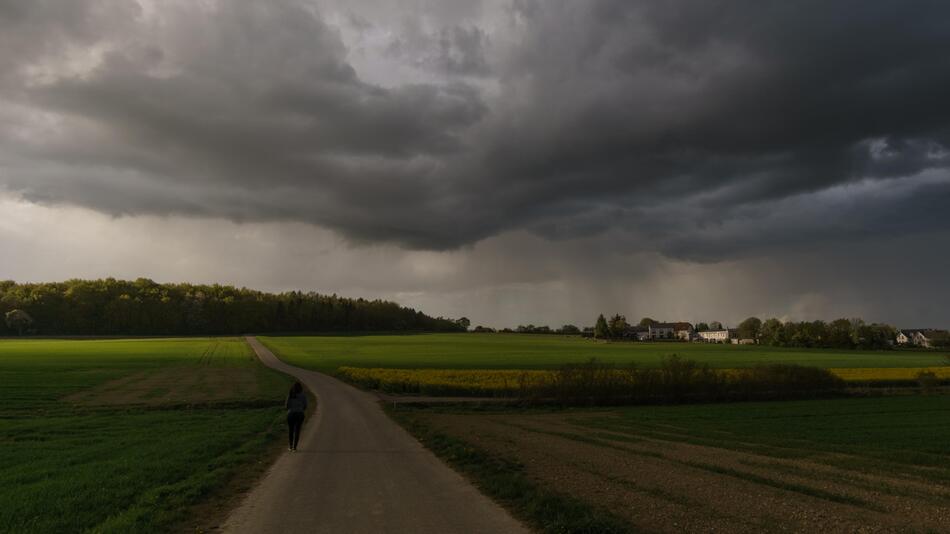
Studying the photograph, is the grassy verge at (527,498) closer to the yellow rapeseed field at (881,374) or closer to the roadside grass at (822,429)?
the roadside grass at (822,429)

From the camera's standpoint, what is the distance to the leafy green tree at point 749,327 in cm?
18012

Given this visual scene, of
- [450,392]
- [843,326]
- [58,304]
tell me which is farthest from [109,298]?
[843,326]

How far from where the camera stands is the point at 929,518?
10.7m

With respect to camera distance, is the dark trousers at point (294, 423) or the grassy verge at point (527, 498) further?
the dark trousers at point (294, 423)

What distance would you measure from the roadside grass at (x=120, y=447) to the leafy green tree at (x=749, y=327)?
560ft

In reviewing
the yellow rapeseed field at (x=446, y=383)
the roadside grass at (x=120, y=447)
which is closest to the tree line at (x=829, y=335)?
the yellow rapeseed field at (x=446, y=383)

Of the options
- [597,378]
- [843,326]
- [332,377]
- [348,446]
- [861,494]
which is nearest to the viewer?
[861,494]

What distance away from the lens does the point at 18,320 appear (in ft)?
524

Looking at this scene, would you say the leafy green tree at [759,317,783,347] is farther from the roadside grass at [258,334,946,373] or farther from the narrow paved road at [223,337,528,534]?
the narrow paved road at [223,337,528,534]

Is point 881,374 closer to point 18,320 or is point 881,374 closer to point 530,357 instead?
point 530,357

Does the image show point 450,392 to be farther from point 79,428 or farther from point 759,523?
point 759,523

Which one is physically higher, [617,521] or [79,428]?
[617,521]

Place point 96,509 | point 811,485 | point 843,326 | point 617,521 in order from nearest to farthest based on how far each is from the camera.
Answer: point 617,521
point 96,509
point 811,485
point 843,326

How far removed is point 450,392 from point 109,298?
17999cm
